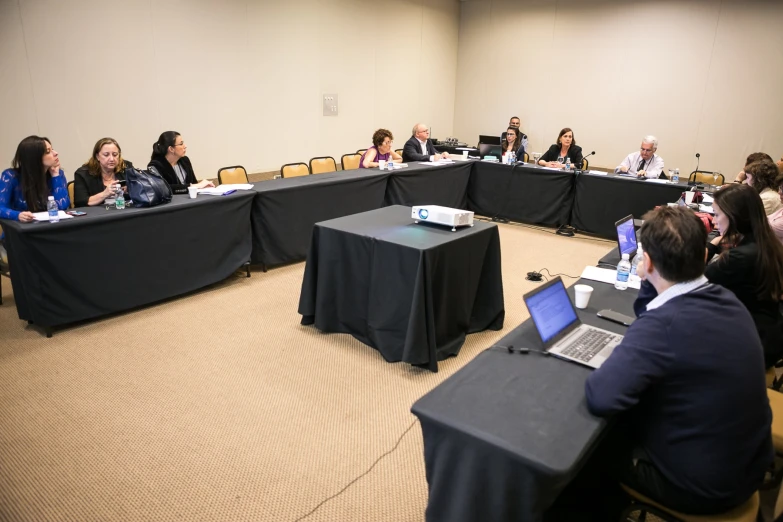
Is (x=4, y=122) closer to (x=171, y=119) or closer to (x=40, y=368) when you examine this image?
(x=171, y=119)

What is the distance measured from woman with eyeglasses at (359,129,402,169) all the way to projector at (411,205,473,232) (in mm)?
2624

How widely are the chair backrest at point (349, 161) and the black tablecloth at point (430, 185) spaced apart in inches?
28.3

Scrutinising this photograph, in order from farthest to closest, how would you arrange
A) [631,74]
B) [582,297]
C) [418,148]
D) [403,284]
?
[631,74] < [418,148] < [403,284] < [582,297]

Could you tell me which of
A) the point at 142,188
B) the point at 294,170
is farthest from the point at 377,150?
the point at 142,188

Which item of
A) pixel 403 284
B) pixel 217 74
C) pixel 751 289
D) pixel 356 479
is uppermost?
pixel 217 74

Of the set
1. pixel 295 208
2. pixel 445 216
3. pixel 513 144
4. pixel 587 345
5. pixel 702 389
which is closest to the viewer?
pixel 702 389

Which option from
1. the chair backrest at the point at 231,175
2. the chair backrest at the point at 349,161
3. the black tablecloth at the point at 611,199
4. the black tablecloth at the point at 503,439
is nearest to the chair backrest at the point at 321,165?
the chair backrest at the point at 349,161

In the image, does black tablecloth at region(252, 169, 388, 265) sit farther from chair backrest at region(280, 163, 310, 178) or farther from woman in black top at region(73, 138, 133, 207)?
woman in black top at region(73, 138, 133, 207)

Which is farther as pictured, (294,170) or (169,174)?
(294,170)

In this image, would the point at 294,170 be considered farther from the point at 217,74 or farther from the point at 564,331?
the point at 564,331

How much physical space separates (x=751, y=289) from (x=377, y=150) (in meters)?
4.36

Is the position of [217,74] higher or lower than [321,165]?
higher

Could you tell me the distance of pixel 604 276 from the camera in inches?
103

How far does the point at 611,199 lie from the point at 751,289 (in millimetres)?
3713
